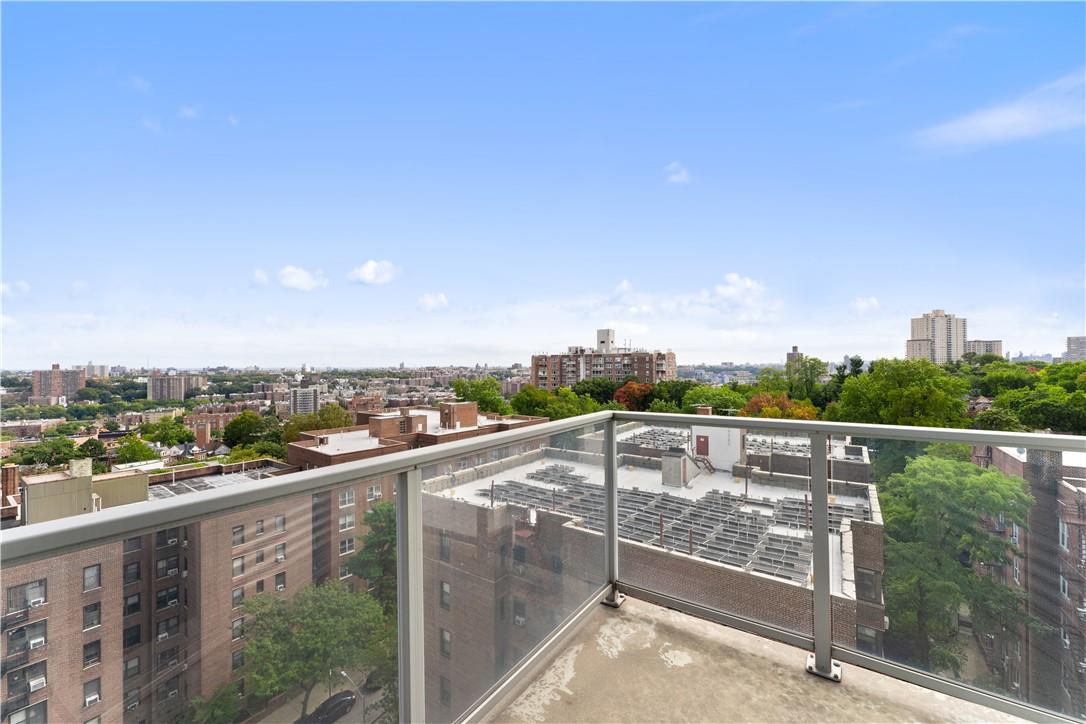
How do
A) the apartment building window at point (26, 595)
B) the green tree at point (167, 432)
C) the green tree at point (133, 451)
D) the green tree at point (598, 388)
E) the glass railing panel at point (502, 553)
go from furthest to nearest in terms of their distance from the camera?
the green tree at point (598, 388), the green tree at point (167, 432), the green tree at point (133, 451), the glass railing panel at point (502, 553), the apartment building window at point (26, 595)

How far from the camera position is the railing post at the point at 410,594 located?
1285 mm

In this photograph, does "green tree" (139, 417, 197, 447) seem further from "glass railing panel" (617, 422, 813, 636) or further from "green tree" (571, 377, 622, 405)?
"green tree" (571, 377, 622, 405)

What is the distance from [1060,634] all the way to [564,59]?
16909mm

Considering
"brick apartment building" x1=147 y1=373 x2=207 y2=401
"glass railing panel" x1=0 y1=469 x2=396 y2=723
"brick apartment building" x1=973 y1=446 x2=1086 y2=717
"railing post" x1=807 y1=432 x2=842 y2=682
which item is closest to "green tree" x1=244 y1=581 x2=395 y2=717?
"glass railing panel" x1=0 y1=469 x2=396 y2=723

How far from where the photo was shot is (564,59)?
588 inches

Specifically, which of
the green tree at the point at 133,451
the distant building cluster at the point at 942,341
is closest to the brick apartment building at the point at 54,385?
the green tree at the point at 133,451

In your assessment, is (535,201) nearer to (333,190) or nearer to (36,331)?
(333,190)

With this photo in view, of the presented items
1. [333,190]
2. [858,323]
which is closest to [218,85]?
[333,190]

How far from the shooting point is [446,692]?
1.45m

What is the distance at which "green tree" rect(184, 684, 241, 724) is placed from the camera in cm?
90

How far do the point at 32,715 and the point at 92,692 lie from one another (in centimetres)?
7

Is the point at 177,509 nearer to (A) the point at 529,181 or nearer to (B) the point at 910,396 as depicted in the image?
(B) the point at 910,396

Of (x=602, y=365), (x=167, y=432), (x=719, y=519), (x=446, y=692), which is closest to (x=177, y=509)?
(x=446, y=692)

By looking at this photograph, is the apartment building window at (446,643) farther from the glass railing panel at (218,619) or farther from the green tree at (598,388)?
the green tree at (598,388)
